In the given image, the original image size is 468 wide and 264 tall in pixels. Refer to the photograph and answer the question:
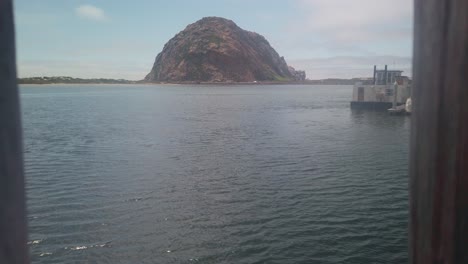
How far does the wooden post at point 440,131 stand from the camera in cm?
144

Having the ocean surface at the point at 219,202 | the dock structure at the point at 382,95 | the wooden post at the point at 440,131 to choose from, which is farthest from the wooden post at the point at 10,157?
the dock structure at the point at 382,95

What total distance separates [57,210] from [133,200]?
3.47 m

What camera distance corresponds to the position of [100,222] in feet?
53.2

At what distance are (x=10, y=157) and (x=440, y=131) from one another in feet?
5.36

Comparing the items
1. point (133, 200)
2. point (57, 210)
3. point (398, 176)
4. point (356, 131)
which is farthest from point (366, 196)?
point (356, 131)

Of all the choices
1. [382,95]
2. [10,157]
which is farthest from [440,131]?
[382,95]

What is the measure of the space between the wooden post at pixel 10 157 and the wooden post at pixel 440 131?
5.10 ft

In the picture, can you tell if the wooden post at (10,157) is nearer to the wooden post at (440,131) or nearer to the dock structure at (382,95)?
the wooden post at (440,131)

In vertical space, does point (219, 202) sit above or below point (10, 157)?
below

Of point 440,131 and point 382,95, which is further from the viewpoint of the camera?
point 382,95

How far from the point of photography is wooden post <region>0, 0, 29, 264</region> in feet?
4.38

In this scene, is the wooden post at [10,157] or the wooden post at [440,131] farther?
the wooden post at [440,131]

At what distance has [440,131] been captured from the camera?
5.02 ft

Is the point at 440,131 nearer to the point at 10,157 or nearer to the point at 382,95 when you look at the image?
the point at 10,157
